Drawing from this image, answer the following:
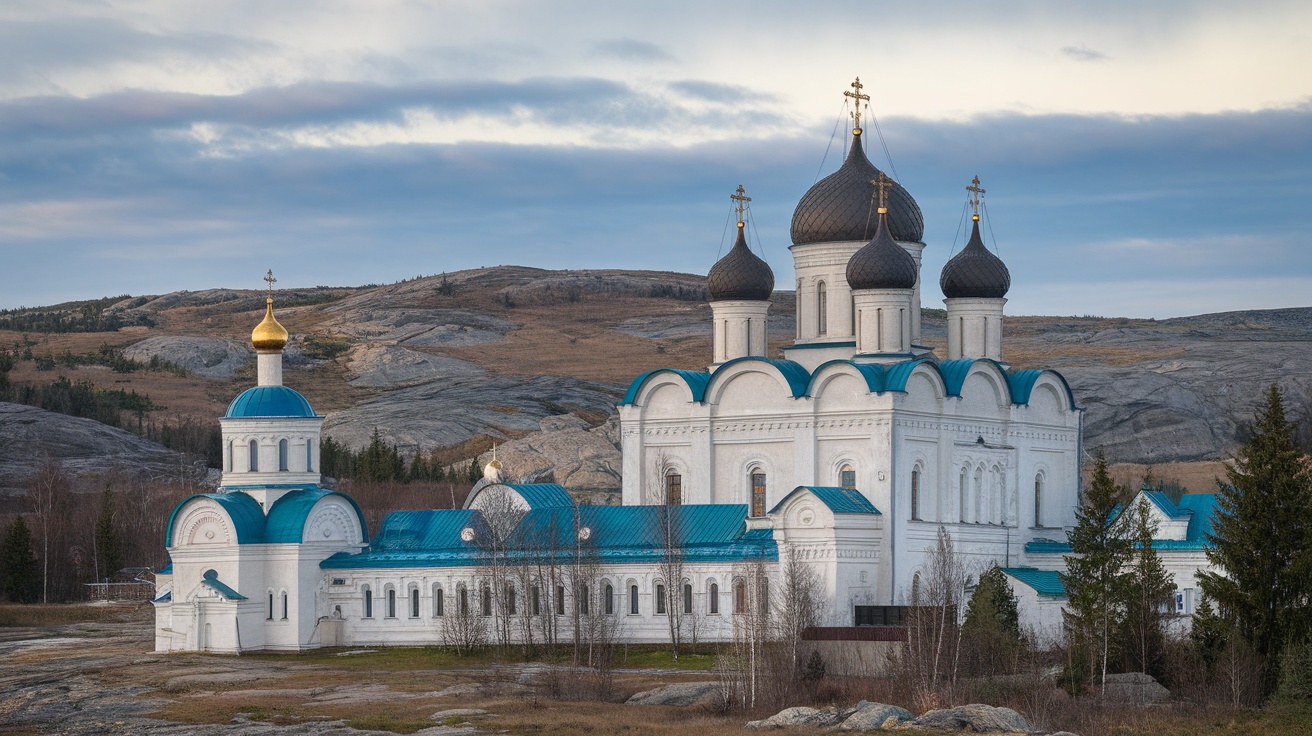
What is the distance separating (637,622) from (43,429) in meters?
63.4

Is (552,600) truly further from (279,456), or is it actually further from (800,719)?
(800,719)

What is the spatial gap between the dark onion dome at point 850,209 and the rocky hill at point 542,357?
126 feet

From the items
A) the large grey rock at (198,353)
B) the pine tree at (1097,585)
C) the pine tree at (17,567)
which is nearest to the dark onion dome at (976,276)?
the pine tree at (1097,585)

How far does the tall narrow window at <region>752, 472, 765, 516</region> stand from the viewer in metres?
40.5

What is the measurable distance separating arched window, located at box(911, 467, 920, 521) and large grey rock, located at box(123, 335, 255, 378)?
93.7 m

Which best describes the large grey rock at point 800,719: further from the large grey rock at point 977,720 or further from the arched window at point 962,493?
the arched window at point 962,493

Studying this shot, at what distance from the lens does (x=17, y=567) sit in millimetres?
57656

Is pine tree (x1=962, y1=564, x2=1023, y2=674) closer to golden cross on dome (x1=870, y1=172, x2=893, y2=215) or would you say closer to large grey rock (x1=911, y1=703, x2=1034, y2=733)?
large grey rock (x1=911, y1=703, x2=1034, y2=733)

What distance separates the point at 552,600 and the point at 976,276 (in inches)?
511

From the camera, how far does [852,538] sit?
37125 mm

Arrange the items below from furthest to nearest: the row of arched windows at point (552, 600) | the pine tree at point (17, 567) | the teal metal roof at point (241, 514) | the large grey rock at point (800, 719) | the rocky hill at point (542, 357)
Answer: the rocky hill at point (542, 357) < the pine tree at point (17, 567) < the teal metal roof at point (241, 514) < the row of arched windows at point (552, 600) < the large grey rock at point (800, 719)

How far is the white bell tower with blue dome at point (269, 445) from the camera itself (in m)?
41.4

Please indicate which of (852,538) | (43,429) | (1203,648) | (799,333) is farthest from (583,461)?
(1203,648)

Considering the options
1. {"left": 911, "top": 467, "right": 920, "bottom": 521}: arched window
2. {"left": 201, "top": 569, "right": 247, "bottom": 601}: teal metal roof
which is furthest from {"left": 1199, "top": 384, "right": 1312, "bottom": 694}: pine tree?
{"left": 201, "top": 569, "right": 247, "bottom": 601}: teal metal roof
